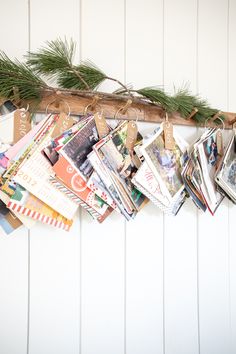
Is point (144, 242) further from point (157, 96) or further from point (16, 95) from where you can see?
point (16, 95)

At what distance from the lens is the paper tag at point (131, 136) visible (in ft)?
2.07

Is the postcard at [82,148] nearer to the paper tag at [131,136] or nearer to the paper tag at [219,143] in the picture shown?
the paper tag at [131,136]

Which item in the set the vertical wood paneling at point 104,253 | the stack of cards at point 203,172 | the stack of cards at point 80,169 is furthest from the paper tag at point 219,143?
the vertical wood paneling at point 104,253

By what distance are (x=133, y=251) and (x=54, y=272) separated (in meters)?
0.24

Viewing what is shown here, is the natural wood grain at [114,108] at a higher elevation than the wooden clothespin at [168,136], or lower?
higher

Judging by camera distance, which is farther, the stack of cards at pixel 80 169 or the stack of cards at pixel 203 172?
the stack of cards at pixel 203 172

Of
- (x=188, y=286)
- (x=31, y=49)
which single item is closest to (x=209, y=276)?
(x=188, y=286)

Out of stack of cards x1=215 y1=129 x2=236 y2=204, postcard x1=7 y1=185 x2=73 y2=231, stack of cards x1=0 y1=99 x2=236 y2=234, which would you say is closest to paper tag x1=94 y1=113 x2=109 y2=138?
stack of cards x1=0 y1=99 x2=236 y2=234

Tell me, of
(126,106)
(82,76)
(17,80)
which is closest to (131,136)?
(126,106)

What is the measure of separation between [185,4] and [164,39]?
0.51 ft

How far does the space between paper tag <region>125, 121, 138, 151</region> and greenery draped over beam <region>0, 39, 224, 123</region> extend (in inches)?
3.1

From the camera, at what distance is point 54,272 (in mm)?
649

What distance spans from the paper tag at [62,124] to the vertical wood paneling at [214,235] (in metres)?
0.51

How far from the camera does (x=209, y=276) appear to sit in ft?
2.75
